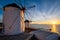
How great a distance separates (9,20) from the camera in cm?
1298

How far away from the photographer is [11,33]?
502 inches

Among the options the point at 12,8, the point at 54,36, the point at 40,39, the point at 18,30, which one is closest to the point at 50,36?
the point at 54,36

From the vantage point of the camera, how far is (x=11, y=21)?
13.0 metres

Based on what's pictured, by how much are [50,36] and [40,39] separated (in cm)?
110

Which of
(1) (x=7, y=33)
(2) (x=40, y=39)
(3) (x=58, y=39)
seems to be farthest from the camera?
(1) (x=7, y=33)

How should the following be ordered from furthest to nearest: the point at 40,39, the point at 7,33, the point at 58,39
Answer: the point at 7,33
the point at 40,39
the point at 58,39

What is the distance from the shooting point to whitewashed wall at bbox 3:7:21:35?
42.2 feet

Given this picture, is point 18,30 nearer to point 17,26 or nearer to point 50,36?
point 17,26

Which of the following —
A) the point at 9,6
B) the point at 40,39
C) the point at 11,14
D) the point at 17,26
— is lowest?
the point at 40,39

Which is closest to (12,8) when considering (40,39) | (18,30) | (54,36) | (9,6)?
(9,6)

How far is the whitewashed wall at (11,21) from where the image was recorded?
12.9 m

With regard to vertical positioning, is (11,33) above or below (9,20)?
below

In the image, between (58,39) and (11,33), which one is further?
(11,33)

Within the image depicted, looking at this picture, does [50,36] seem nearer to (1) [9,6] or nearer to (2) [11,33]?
(2) [11,33]
